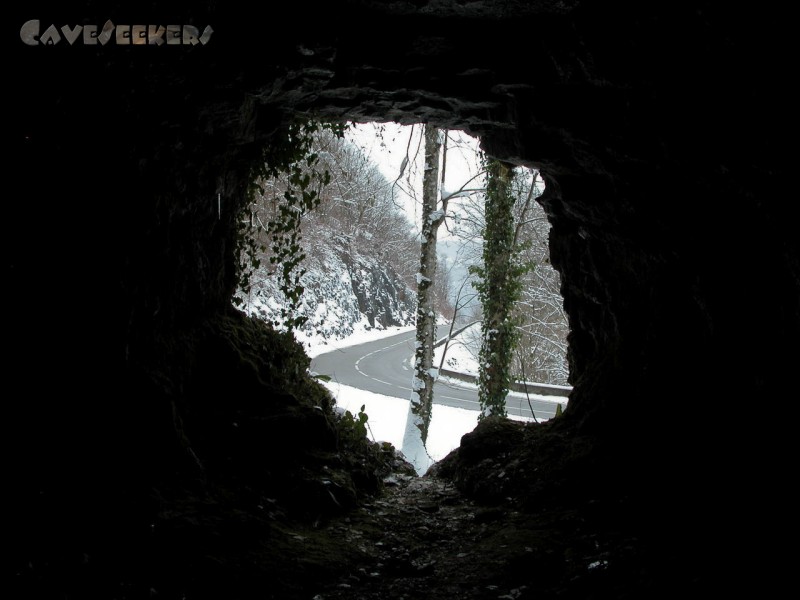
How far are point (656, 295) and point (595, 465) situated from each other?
1.63 m

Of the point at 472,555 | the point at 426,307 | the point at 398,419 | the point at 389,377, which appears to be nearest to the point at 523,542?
the point at 472,555

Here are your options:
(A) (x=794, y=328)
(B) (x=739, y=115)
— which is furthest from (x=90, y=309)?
(A) (x=794, y=328)

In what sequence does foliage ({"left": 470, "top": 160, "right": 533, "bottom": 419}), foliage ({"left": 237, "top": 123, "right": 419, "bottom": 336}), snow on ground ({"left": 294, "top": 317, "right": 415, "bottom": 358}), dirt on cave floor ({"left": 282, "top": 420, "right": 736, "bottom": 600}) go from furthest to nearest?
snow on ground ({"left": 294, "top": 317, "right": 415, "bottom": 358}) < foliage ({"left": 237, "top": 123, "right": 419, "bottom": 336}) < foliage ({"left": 470, "top": 160, "right": 533, "bottom": 419}) < dirt on cave floor ({"left": 282, "top": 420, "right": 736, "bottom": 600})

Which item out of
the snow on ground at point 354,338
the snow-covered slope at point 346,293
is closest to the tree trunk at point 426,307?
the snow-covered slope at point 346,293

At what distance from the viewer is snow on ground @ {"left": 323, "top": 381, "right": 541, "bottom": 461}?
14.6 metres

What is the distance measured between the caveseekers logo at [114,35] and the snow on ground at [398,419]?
1073 cm

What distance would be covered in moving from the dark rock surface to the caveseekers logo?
0.05m

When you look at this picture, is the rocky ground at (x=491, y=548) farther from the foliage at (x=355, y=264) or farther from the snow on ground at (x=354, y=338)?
the snow on ground at (x=354, y=338)

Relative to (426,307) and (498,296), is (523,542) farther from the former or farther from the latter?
(426,307)

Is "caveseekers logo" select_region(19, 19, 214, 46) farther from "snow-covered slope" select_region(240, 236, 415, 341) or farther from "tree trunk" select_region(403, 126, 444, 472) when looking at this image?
"snow-covered slope" select_region(240, 236, 415, 341)

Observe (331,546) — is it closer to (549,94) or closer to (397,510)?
(397,510)

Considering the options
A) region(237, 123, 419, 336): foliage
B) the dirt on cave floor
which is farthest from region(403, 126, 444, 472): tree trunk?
region(237, 123, 419, 336): foliage

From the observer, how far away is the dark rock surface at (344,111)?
2.82 m

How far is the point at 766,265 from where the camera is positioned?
3033 millimetres
